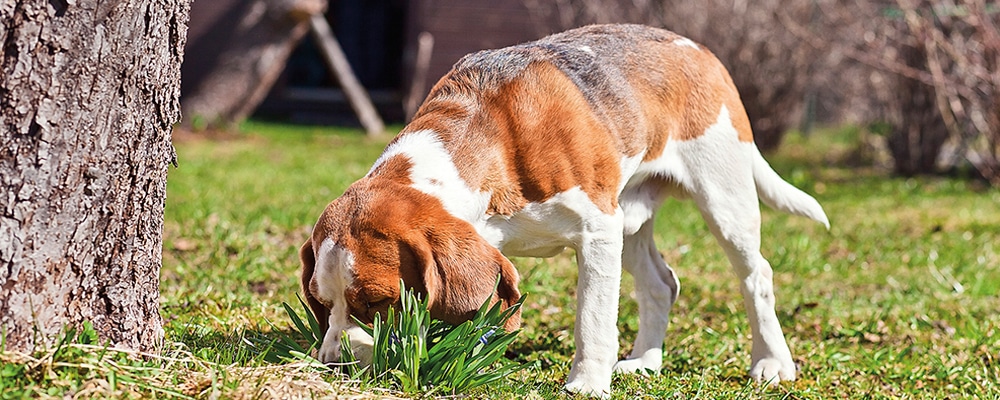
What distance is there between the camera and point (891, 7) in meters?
9.76

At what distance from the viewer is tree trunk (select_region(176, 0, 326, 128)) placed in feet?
42.0

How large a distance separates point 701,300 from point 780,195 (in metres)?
1.19

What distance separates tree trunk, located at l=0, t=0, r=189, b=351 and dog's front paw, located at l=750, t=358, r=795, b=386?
2313mm

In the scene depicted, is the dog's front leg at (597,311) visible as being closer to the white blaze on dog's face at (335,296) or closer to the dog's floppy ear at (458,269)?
the dog's floppy ear at (458,269)

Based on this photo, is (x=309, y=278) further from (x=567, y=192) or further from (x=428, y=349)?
(x=567, y=192)

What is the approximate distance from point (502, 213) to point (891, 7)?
7.60 metres

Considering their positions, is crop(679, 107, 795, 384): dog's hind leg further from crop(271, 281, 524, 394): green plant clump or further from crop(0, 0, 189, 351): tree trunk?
crop(0, 0, 189, 351): tree trunk

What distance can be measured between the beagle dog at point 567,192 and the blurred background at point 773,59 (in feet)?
17.7

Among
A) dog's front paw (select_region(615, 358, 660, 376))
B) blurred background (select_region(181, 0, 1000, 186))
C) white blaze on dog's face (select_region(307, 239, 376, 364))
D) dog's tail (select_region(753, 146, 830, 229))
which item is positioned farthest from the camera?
blurred background (select_region(181, 0, 1000, 186))

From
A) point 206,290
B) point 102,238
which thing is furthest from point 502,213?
point 206,290

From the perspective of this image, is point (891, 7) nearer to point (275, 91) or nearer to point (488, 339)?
point (488, 339)

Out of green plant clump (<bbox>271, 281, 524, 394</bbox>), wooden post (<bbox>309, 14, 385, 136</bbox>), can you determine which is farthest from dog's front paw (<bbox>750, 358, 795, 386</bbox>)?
wooden post (<bbox>309, 14, 385, 136</bbox>)

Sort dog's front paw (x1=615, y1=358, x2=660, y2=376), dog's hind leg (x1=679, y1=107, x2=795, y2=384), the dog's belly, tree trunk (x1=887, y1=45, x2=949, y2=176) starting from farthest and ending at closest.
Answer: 1. tree trunk (x1=887, y1=45, x2=949, y2=176)
2. dog's hind leg (x1=679, y1=107, x2=795, y2=384)
3. dog's front paw (x1=615, y1=358, x2=660, y2=376)
4. the dog's belly

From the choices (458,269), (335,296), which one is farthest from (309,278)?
(458,269)
